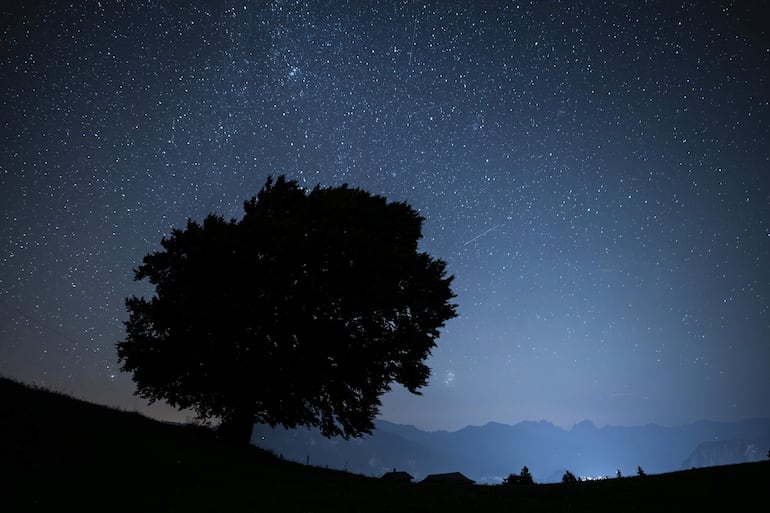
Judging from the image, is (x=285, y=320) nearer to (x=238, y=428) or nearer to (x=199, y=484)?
(x=238, y=428)

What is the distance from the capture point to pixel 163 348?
19469 millimetres

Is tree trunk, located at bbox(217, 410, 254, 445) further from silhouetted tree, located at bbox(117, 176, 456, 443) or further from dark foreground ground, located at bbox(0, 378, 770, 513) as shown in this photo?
dark foreground ground, located at bbox(0, 378, 770, 513)

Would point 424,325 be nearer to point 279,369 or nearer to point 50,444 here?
point 279,369

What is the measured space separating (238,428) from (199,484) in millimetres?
8834

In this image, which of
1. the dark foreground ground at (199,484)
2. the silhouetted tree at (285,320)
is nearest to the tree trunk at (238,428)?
the silhouetted tree at (285,320)

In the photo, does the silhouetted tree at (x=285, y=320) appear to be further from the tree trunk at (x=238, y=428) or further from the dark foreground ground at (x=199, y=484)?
the dark foreground ground at (x=199, y=484)

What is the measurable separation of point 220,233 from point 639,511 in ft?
63.7

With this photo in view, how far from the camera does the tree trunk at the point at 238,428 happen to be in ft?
70.1

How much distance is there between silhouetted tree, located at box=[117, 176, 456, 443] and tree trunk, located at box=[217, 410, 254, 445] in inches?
2.3

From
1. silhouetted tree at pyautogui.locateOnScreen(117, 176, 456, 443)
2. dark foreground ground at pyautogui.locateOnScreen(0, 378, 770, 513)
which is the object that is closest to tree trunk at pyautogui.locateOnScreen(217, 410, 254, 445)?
silhouetted tree at pyautogui.locateOnScreen(117, 176, 456, 443)

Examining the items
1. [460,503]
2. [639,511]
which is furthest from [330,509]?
[639,511]

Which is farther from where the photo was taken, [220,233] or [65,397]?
[220,233]

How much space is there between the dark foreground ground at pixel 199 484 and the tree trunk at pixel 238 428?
150 inches

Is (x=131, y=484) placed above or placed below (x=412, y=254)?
below
